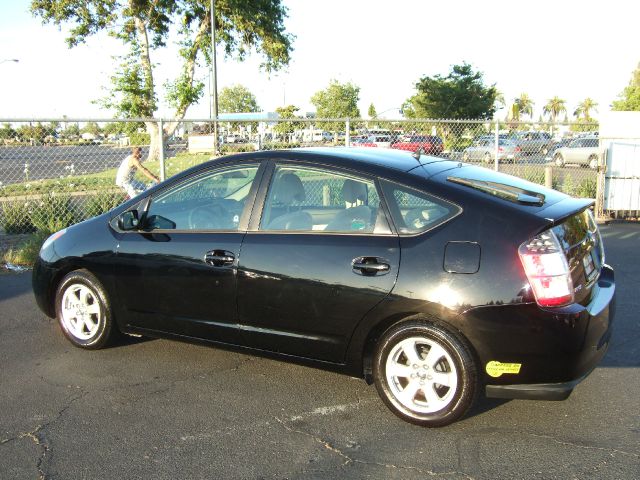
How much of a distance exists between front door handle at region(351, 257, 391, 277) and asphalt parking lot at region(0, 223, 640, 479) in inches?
35.6

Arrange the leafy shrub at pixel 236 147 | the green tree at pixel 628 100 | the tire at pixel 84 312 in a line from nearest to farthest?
the tire at pixel 84 312
the leafy shrub at pixel 236 147
the green tree at pixel 628 100

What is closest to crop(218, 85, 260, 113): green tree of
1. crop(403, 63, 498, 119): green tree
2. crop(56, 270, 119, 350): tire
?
crop(403, 63, 498, 119): green tree

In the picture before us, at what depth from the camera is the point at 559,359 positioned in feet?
10.9

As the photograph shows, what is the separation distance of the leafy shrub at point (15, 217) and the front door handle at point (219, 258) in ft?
23.1

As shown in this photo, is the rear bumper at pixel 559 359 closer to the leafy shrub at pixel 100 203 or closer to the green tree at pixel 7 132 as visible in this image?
the leafy shrub at pixel 100 203

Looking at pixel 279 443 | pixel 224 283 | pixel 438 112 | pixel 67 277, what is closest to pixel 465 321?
pixel 279 443

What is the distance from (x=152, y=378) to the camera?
4.41m

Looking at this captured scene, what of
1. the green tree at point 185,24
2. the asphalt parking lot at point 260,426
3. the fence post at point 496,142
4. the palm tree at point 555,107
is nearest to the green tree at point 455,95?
the green tree at point 185,24

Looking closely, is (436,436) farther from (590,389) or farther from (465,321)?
(590,389)

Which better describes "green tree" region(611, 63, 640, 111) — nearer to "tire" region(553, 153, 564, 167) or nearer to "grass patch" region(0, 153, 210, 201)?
"tire" region(553, 153, 564, 167)

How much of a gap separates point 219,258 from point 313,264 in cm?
71

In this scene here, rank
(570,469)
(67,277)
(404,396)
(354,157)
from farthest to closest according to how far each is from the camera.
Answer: (67,277)
(354,157)
(404,396)
(570,469)

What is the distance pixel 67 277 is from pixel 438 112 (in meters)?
39.0

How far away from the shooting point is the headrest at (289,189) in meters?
4.22
